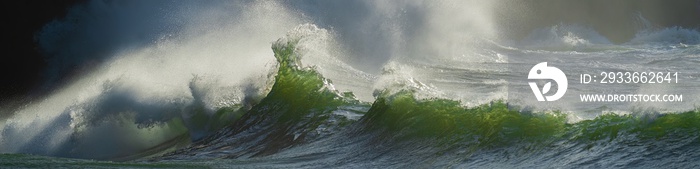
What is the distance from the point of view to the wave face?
28.2 ft

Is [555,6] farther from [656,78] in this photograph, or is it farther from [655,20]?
[656,78]

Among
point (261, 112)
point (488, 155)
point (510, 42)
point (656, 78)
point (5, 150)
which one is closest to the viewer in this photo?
point (488, 155)

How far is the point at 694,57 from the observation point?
23.0 metres

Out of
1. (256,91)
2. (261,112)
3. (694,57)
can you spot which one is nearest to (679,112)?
(261,112)

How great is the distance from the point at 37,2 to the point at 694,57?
58.2 feet

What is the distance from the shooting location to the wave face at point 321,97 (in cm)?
859

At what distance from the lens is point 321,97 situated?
1404cm

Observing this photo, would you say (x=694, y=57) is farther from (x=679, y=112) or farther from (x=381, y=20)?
(x=679, y=112)

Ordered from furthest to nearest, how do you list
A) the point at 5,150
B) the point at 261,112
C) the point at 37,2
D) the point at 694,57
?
the point at 37,2 < the point at 694,57 < the point at 5,150 < the point at 261,112

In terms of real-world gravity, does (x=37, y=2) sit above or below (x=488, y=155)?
above

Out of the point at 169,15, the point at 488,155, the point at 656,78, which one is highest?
the point at 169,15

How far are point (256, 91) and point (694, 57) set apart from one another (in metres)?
11.4

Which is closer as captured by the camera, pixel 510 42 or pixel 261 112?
pixel 261 112

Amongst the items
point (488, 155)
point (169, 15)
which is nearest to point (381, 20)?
point (169, 15)
